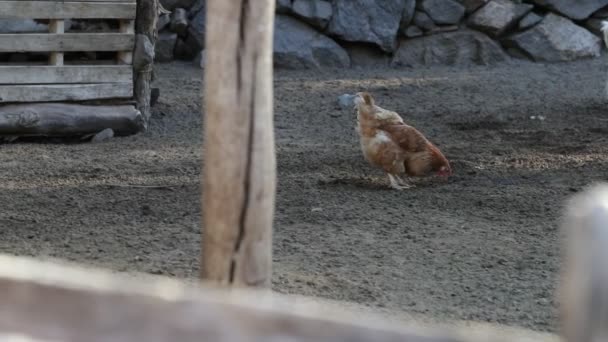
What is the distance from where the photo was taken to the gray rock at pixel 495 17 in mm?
12109

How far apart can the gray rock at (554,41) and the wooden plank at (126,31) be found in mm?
5491

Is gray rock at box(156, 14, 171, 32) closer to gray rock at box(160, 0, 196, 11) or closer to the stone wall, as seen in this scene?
the stone wall

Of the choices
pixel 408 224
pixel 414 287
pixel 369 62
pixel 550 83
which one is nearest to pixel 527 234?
pixel 408 224

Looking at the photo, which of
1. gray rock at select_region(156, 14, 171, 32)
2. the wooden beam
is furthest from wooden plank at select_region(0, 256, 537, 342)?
gray rock at select_region(156, 14, 171, 32)

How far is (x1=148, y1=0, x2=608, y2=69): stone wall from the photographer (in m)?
11.6

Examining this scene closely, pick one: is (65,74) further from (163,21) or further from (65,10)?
(163,21)

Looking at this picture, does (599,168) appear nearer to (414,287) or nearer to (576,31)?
(414,287)

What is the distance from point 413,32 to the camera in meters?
12.0

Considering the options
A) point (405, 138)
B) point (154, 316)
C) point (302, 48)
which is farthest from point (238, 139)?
point (302, 48)

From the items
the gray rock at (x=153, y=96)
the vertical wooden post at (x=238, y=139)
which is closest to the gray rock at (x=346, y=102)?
the gray rock at (x=153, y=96)

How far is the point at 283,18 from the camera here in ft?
38.7

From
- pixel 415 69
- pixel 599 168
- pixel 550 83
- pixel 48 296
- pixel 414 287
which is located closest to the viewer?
pixel 48 296

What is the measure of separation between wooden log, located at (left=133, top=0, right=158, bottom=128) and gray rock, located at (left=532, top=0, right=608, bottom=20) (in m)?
5.67

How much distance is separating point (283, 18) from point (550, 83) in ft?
9.97
